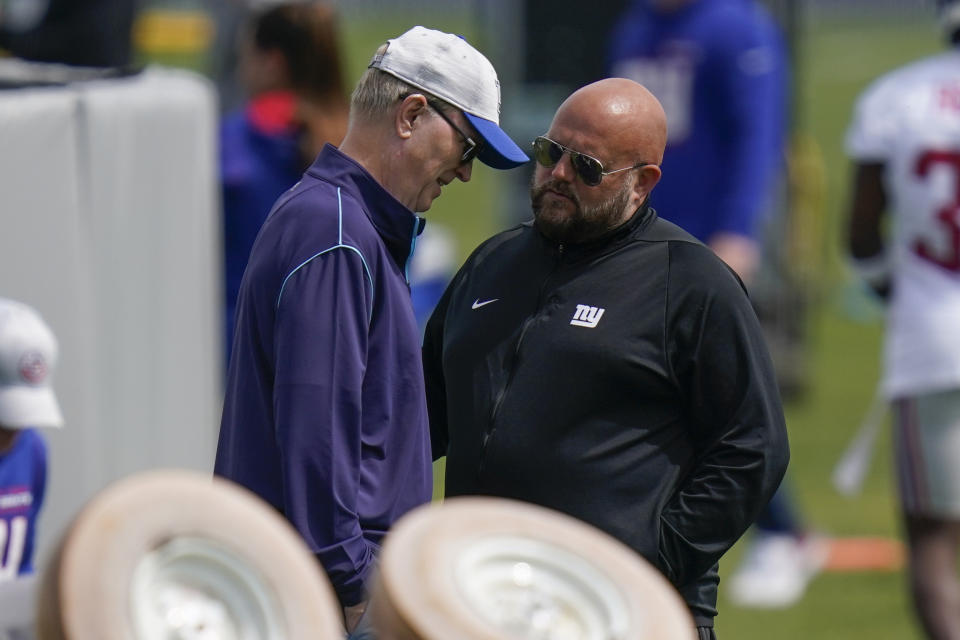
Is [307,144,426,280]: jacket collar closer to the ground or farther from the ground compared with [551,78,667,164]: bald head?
closer to the ground

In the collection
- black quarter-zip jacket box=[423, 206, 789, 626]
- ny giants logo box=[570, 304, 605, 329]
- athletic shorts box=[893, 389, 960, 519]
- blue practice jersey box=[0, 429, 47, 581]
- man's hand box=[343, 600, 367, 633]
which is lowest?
Result: athletic shorts box=[893, 389, 960, 519]

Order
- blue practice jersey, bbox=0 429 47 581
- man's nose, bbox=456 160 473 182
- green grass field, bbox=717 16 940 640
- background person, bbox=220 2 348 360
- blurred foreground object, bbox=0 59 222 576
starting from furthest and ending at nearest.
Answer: green grass field, bbox=717 16 940 640 < background person, bbox=220 2 348 360 < blurred foreground object, bbox=0 59 222 576 < blue practice jersey, bbox=0 429 47 581 < man's nose, bbox=456 160 473 182

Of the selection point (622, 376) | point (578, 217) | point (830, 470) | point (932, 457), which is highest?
point (578, 217)

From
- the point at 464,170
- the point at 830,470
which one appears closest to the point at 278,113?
the point at 464,170

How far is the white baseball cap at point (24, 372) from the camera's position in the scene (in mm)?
3916

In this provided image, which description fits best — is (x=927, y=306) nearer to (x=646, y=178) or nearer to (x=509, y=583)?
(x=646, y=178)

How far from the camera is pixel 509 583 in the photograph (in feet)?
7.80

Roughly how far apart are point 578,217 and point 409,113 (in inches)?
15.0

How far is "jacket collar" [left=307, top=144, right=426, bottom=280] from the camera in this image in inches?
123

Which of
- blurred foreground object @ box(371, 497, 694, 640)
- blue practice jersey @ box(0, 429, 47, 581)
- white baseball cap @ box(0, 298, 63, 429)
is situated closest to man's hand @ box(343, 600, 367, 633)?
blurred foreground object @ box(371, 497, 694, 640)

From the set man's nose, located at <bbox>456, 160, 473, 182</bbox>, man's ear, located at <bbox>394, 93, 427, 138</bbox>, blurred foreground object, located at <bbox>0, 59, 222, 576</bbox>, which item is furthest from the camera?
blurred foreground object, located at <bbox>0, 59, 222, 576</bbox>

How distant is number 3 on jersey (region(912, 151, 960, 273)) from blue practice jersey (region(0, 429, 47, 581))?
268 centimetres

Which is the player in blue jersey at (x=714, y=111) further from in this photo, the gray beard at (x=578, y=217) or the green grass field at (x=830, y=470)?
the gray beard at (x=578, y=217)

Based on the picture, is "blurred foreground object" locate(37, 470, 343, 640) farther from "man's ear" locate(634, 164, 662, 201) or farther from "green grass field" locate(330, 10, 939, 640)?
"green grass field" locate(330, 10, 939, 640)
